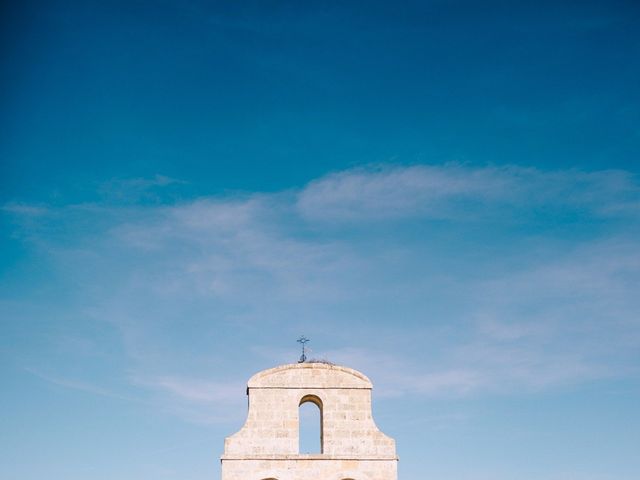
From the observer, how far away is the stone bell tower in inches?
1046

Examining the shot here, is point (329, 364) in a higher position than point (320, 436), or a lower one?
higher

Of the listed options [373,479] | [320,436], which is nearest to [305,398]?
[320,436]

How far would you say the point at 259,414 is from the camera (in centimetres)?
2712

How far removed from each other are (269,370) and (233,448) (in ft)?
9.49

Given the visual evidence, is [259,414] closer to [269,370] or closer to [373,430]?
[269,370]

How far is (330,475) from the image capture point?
26656mm

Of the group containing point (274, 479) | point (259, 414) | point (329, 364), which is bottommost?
point (274, 479)

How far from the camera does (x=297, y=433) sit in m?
27.1

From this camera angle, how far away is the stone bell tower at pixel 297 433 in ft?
87.1

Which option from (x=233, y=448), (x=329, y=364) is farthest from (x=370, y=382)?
(x=233, y=448)

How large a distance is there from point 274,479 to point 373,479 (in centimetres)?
328

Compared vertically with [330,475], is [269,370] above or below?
above

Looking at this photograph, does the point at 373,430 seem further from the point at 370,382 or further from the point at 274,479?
the point at 274,479

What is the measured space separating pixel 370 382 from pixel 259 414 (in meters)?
4.00
